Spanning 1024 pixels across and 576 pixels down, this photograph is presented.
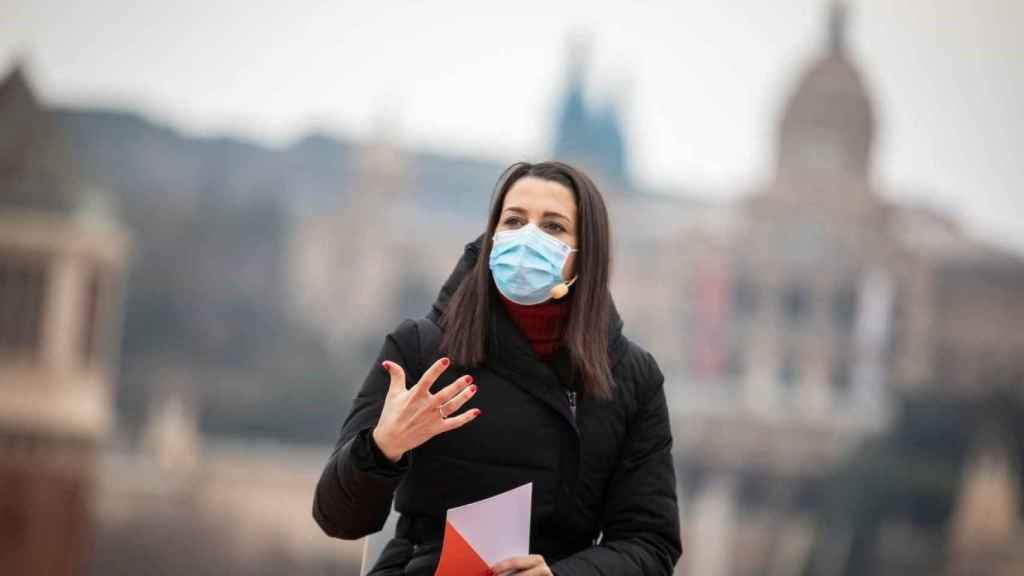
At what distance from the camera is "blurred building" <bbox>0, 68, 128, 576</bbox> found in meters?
30.2

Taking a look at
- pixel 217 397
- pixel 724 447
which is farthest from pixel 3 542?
pixel 724 447

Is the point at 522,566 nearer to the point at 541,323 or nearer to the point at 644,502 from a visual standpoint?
the point at 644,502

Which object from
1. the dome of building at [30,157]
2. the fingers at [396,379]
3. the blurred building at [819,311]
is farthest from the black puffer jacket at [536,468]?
the blurred building at [819,311]

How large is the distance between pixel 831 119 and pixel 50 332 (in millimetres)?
20148

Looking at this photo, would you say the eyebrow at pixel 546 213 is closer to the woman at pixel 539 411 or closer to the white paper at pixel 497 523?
the woman at pixel 539 411

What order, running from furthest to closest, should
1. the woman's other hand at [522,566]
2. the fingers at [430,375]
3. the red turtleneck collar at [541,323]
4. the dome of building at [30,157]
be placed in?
the dome of building at [30,157]
the red turtleneck collar at [541,323]
the woman's other hand at [522,566]
the fingers at [430,375]

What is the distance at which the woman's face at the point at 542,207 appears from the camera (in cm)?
312

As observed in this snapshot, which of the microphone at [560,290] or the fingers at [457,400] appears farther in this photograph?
the microphone at [560,290]

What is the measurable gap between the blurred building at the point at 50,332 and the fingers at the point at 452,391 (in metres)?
26.7

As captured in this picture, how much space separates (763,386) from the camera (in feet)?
131

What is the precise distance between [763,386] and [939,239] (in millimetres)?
5981

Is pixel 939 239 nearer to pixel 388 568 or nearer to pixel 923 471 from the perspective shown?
pixel 923 471

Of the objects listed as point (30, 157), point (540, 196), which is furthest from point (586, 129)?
point (540, 196)

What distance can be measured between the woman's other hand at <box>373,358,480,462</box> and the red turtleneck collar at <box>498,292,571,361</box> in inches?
10.8
